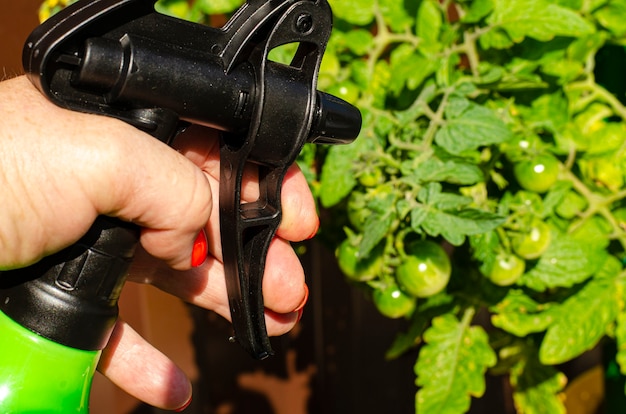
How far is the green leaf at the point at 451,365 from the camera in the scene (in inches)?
32.7

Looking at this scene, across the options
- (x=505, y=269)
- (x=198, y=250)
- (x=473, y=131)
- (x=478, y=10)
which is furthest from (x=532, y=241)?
(x=198, y=250)

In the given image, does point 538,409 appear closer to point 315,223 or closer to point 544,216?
point 544,216

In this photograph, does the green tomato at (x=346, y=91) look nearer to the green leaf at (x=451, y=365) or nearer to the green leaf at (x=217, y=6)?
the green leaf at (x=217, y=6)

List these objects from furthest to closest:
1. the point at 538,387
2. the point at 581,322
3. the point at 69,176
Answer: the point at 538,387, the point at 581,322, the point at 69,176

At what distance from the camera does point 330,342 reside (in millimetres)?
1648

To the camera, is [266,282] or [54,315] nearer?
[54,315]

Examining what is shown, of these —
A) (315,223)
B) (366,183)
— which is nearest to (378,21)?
(366,183)

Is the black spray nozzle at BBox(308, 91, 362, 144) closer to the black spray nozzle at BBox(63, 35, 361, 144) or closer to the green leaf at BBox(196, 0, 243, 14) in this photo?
the black spray nozzle at BBox(63, 35, 361, 144)

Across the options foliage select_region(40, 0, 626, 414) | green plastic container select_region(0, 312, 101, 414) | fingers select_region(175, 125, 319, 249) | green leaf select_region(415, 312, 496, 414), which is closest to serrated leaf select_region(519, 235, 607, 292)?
foliage select_region(40, 0, 626, 414)

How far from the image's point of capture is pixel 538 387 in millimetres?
952

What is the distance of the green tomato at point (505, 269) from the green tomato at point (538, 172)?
84 mm

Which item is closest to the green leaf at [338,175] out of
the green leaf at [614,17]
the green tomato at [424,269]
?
the green tomato at [424,269]

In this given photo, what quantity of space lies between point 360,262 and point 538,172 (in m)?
0.23

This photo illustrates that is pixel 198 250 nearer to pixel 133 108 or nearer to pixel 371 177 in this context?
pixel 133 108
